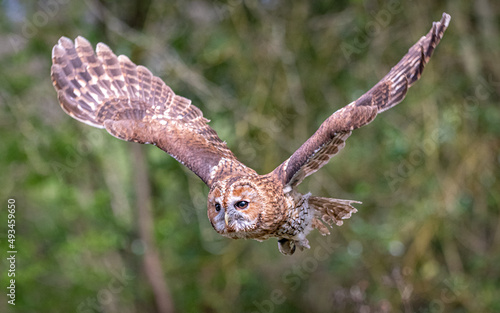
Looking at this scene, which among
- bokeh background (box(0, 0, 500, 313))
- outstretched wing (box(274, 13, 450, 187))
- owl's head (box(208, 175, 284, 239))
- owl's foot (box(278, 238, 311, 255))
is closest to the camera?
outstretched wing (box(274, 13, 450, 187))

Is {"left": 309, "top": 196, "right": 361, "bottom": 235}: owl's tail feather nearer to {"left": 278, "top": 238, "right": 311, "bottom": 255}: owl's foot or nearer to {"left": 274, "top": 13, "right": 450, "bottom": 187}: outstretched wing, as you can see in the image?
{"left": 278, "top": 238, "right": 311, "bottom": 255}: owl's foot

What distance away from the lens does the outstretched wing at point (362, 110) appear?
3807mm

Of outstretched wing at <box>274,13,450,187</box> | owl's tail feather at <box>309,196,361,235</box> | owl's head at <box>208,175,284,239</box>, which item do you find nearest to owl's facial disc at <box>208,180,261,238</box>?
owl's head at <box>208,175,284,239</box>

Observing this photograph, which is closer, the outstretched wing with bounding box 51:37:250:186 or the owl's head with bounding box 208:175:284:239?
the owl's head with bounding box 208:175:284:239

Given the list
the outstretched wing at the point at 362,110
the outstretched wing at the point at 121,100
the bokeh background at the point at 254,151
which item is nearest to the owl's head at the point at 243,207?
the outstretched wing at the point at 362,110

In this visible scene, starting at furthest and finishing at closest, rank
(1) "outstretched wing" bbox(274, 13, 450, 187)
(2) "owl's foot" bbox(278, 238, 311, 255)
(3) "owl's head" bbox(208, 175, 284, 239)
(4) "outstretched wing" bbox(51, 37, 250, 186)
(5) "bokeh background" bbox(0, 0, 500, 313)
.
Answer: (5) "bokeh background" bbox(0, 0, 500, 313) < (4) "outstretched wing" bbox(51, 37, 250, 186) < (2) "owl's foot" bbox(278, 238, 311, 255) < (3) "owl's head" bbox(208, 175, 284, 239) < (1) "outstretched wing" bbox(274, 13, 450, 187)

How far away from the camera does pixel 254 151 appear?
24.4ft

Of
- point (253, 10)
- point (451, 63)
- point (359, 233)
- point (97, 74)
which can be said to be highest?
point (451, 63)

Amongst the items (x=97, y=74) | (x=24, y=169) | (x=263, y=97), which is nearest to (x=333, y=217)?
(x=97, y=74)

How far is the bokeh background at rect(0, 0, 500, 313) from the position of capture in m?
7.06

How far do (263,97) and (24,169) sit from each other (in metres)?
2.98

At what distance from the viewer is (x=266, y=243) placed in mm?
9688

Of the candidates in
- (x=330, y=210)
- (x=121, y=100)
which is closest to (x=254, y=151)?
(x=121, y=100)

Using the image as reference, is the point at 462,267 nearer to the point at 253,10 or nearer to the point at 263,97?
the point at 263,97
